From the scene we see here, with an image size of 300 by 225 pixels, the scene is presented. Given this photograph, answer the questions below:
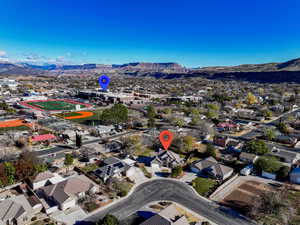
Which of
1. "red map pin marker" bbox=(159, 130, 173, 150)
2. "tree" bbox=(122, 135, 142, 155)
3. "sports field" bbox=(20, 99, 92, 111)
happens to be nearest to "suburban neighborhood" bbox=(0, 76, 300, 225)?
"tree" bbox=(122, 135, 142, 155)

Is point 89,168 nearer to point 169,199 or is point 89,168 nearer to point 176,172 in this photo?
point 176,172

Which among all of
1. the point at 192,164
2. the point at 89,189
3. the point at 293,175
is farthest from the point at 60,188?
the point at 293,175

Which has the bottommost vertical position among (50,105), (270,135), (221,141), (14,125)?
(221,141)

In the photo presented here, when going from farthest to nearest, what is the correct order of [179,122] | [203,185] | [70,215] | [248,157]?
1. [179,122]
2. [248,157]
3. [203,185]
4. [70,215]

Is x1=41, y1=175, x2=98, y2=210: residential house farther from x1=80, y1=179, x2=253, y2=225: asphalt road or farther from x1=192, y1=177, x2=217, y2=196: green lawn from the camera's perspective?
x1=192, y1=177, x2=217, y2=196: green lawn

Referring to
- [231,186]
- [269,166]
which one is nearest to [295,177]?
[269,166]

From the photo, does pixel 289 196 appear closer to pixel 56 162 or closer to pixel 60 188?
pixel 60 188
